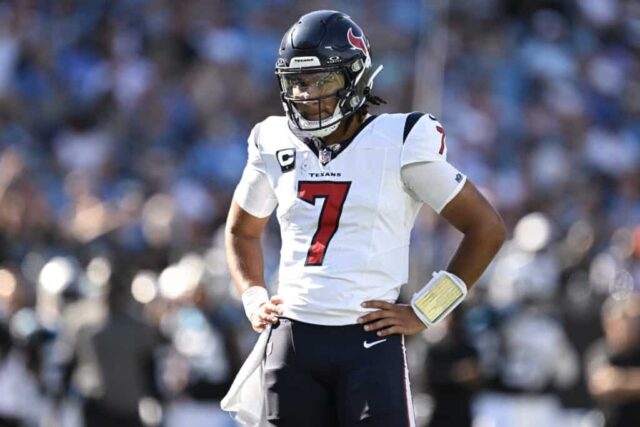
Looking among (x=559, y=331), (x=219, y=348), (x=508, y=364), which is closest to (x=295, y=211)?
(x=219, y=348)

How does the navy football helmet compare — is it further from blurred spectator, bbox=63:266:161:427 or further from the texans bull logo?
blurred spectator, bbox=63:266:161:427

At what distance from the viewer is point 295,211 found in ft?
A: 16.6

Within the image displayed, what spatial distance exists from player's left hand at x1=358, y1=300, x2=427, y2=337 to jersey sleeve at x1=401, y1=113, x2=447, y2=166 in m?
0.47

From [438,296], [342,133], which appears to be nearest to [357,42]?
[342,133]

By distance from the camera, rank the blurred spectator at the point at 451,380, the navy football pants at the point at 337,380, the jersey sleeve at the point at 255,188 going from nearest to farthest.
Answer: the navy football pants at the point at 337,380 < the jersey sleeve at the point at 255,188 < the blurred spectator at the point at 451,380

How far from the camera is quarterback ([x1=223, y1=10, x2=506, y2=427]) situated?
16.2 ft

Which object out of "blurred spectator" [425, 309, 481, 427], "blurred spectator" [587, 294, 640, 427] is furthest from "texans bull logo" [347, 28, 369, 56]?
"blurred spectator" [425, 309, 481, 427]

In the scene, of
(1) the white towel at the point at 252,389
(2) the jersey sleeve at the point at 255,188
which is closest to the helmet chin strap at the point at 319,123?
(2) the jersey sleeve at the point at 255,188

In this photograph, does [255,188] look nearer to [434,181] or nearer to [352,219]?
[352,219]

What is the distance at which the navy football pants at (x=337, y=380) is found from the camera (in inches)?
193

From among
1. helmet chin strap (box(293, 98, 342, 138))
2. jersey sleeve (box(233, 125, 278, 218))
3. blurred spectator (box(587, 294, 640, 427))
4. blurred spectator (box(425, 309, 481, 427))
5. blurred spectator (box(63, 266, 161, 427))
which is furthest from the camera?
blurred spectator (box(425, 309, 481, 427))

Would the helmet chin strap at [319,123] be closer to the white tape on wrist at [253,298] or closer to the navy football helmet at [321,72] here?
the navy football helmet at [321,72]

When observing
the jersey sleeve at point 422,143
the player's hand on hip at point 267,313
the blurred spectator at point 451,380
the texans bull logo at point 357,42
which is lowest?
the blurred spectator at point 451,380

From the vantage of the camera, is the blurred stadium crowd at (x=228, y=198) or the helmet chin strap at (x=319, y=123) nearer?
the helmet chin strap at (x=319, y=123)
